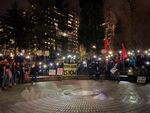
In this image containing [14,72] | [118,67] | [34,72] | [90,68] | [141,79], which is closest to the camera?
[14,72]

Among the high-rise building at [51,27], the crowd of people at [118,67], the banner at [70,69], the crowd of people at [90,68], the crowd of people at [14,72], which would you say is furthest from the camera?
the high-rise building at [51,27]

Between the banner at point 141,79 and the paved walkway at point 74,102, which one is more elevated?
the banner at point 141,79

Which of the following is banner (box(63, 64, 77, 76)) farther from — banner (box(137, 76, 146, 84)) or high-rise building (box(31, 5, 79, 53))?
high-rise building (box(31, 5, 79, 53))

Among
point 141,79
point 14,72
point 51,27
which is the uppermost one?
point 51,27

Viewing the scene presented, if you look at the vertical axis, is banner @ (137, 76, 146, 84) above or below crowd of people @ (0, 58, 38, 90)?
below

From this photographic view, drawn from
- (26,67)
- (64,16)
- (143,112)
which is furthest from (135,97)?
(64,16)

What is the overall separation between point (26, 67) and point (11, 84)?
3.72 m

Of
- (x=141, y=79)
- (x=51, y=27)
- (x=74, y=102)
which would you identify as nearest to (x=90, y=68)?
(x=141, y=79)

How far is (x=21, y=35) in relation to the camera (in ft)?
156

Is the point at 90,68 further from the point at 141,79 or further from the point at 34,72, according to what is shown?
the point at 34,72

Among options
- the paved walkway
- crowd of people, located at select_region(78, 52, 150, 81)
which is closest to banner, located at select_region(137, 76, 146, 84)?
crowd of people, located at select_region(78, 52, 150, 81)

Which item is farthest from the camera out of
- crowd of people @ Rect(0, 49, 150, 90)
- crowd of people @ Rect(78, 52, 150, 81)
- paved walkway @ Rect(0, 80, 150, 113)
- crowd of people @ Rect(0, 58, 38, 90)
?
crowd of people @ Rect(78, 52, 150, 81)

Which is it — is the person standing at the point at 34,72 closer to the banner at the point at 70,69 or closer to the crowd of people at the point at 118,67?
the banner at the point at 70,69

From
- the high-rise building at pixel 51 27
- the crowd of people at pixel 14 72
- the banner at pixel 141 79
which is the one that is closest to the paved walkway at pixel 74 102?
the crowd of people at pixel 14 72
